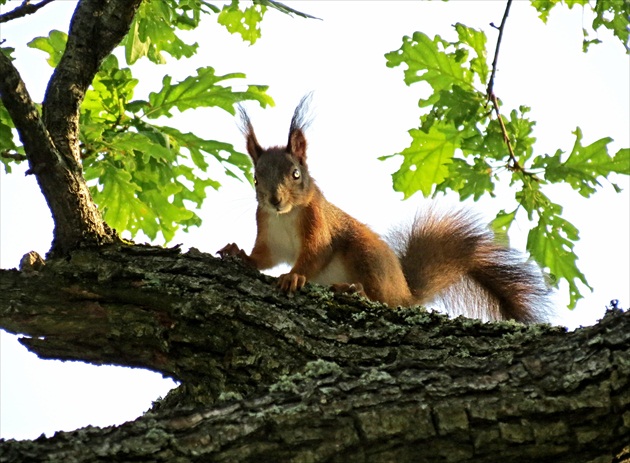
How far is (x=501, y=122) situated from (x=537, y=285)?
904 mm

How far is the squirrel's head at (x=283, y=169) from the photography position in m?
4.92

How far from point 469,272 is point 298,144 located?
1.29 metres

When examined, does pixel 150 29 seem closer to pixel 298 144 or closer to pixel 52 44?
pixel 52 44

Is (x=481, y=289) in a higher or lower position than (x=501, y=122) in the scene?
lower

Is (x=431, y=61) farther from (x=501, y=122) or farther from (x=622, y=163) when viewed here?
(x=622, y=163)

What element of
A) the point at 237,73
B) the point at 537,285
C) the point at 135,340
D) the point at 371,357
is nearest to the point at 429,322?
the point at 371,357

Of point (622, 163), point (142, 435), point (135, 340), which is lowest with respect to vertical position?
point (142, 435)

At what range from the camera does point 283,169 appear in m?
5.09

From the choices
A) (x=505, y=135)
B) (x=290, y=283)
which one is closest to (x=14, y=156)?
(x=290, y=283)

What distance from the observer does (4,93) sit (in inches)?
137

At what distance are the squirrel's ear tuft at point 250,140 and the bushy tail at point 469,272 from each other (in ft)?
3.55

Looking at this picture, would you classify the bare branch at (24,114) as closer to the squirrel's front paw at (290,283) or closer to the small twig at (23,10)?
the small twig at (23,10)

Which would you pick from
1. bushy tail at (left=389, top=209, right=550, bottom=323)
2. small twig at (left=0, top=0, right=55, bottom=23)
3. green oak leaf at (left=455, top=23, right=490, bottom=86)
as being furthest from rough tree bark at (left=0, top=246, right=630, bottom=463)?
green oak leaf at (left=455, top=23, right=490, bottom=86)

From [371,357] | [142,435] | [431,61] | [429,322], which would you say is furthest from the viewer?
[431,61]
